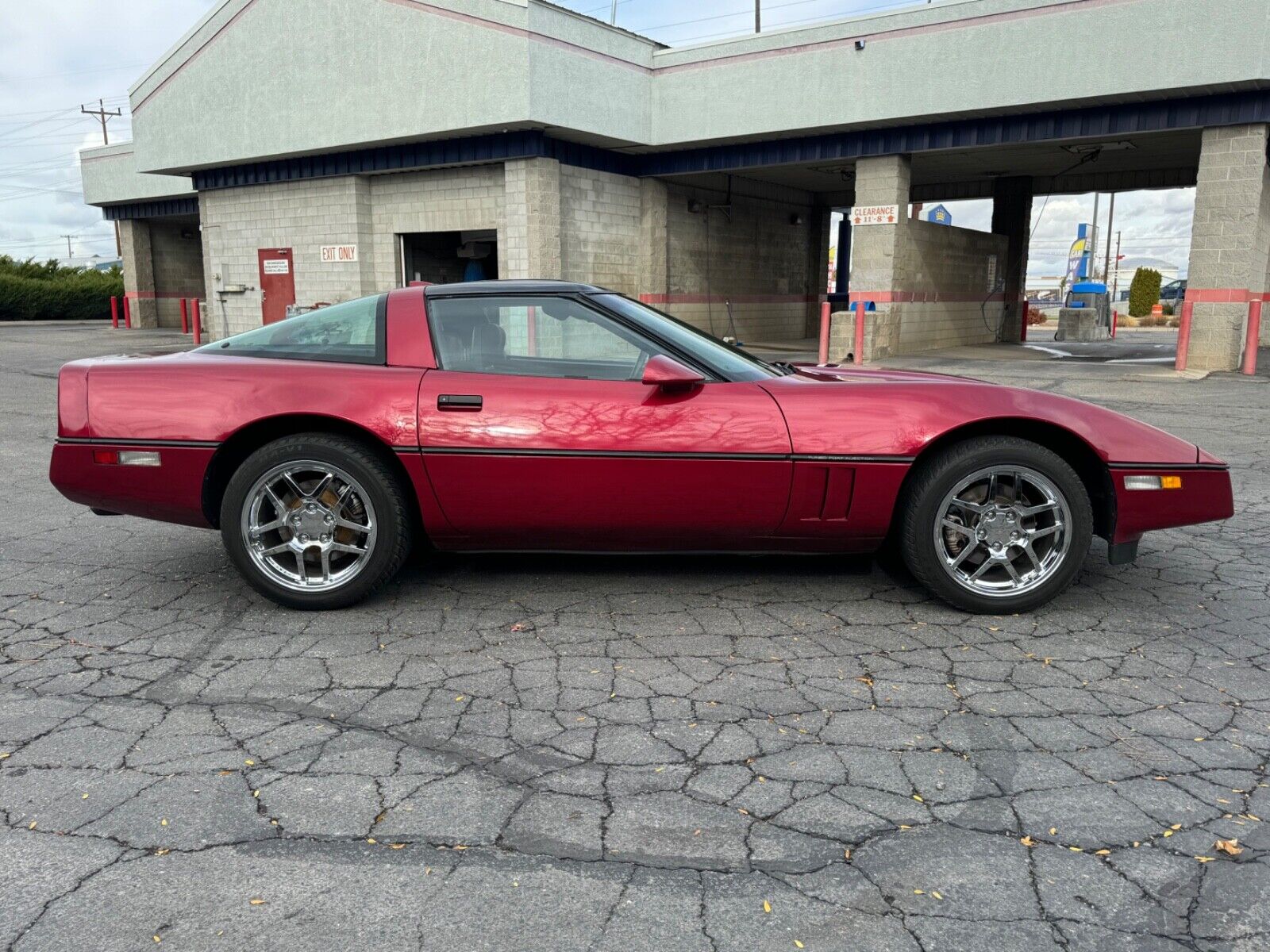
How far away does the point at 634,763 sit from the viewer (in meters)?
2.77

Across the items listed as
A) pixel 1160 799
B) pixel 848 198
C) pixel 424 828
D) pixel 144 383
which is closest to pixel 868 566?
pixel 1160 799

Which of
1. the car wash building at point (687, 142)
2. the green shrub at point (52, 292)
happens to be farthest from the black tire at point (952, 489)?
the green shrub at point (52, 292)

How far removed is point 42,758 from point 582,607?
6.54 ft

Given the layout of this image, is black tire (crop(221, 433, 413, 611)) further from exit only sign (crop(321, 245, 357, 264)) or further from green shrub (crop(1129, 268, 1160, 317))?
green shrub (crop(1129, 268, 1160, 317))

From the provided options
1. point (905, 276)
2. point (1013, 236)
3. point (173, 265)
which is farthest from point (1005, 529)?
point (173, 265)

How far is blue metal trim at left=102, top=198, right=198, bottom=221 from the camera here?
1166 inches

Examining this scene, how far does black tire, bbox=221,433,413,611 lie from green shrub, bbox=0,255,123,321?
130ft

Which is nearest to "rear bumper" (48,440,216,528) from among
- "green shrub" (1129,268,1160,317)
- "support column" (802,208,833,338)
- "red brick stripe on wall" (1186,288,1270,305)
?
"red brick stripe on wall" (1186,288,1270,305)

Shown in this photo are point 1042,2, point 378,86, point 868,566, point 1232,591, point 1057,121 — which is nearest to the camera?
point 1232,591

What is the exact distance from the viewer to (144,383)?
407 cm

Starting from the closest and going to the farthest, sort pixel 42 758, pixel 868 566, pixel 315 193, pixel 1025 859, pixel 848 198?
1. pixel 1025 859
2. pixel 42 758
3. pixel 868 566
4. pixel 315 193
5. pixel 848 198

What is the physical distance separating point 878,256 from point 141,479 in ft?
51.4

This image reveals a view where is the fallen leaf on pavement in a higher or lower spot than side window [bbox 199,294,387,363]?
lower

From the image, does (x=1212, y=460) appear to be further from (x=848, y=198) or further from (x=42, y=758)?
(x=848, y=198)
